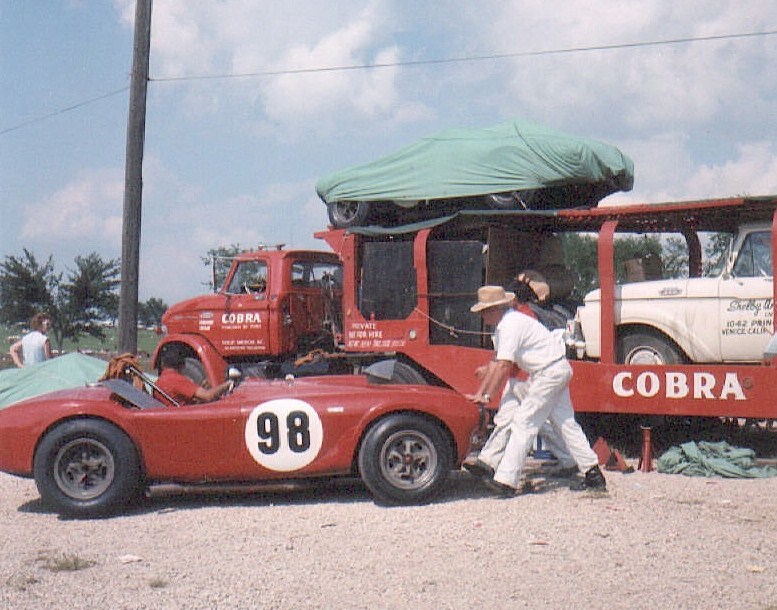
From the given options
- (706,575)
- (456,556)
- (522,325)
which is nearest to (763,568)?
(706,575)

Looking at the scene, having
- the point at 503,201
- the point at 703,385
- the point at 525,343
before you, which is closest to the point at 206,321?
the point at 503,201

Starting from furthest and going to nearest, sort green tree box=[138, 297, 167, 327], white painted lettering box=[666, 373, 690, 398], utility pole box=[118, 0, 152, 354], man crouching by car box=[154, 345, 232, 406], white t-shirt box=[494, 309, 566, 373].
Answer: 1. green tree box=[138, 297, 167, 327]
2. utility pole box=[118, 0, 152, 354]
3. white painted lettering box=[666, 373, 690, 398]
4. man crouching by car box=[154, 345, 232, 406]
5. white t-shirt box=[494, 309, 566, 373]

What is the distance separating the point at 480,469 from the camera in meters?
7.51

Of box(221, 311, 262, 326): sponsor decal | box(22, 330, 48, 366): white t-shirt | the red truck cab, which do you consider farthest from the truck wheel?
box(22, 330, 48, 366): white t-shirt

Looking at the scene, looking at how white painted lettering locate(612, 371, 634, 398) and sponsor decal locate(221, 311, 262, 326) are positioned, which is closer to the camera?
white painted lettering locate(612, 371, 634, 398)

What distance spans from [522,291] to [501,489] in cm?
265

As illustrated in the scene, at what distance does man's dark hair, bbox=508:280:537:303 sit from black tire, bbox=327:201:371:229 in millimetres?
2279

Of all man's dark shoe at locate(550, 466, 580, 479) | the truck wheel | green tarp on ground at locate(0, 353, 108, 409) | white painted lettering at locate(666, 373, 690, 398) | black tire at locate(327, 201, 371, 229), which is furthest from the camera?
green tarp on ground at locate(0, 353, 108, 409)

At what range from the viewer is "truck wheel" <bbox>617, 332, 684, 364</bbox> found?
29.7ft

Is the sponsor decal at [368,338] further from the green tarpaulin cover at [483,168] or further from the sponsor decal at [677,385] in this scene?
the sponsor decal at [677,385]

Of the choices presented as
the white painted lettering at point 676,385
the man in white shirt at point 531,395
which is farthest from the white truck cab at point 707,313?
the man in white shirt at point 531,395

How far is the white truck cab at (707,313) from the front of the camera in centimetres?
871

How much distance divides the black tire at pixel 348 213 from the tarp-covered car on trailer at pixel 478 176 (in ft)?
0.04

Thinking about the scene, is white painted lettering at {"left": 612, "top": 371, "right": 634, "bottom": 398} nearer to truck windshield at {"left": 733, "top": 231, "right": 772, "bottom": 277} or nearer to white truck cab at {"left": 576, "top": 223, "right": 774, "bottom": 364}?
white truck cab at {"left": 576, "top": 223, "right": 774, "bottom": 364}
